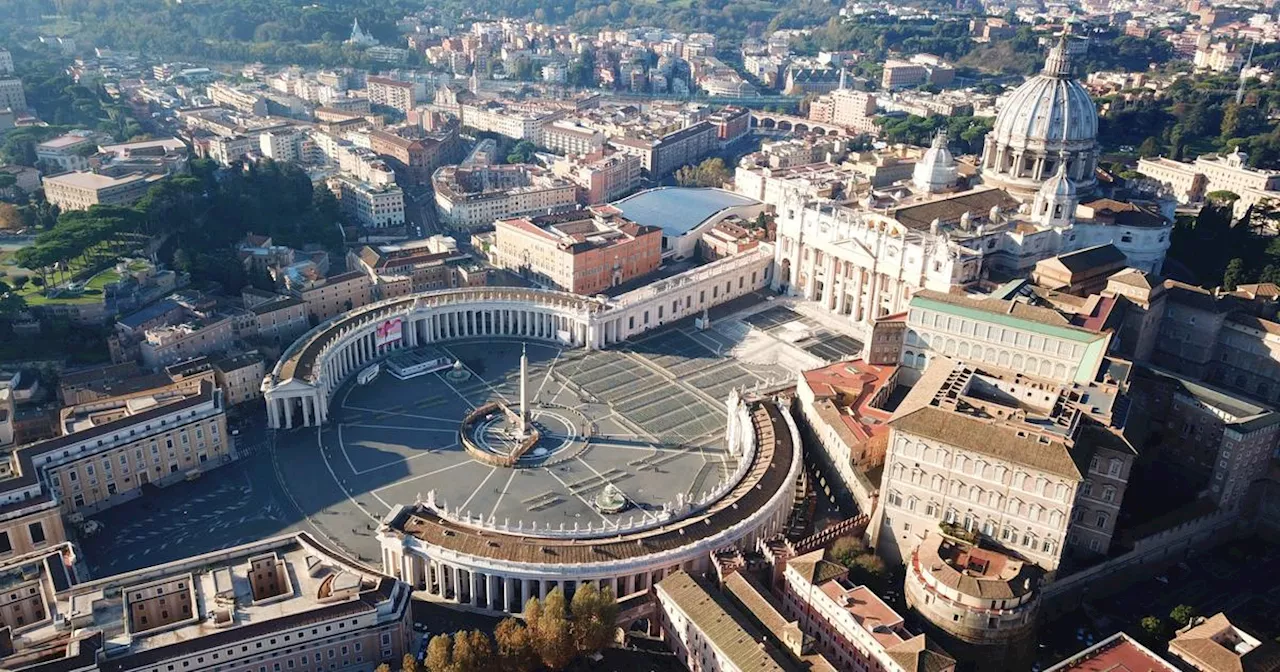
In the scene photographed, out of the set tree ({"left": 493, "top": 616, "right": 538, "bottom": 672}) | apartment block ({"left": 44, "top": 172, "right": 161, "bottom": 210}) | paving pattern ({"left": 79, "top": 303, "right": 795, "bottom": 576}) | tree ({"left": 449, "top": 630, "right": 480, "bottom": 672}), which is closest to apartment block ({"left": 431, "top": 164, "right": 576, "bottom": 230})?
apartment block ({"left": 44, "top": 172, "right": 161, "bottom": 210})

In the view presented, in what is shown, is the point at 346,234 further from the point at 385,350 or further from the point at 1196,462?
the point at 1196,462

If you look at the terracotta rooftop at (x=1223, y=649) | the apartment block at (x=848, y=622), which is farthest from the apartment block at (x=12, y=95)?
the terracotta rooftop at (x=1223, y=649)

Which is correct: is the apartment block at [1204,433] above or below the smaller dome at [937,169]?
below

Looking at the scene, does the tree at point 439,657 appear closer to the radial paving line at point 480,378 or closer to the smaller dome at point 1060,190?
the radial paving line at point 480,378

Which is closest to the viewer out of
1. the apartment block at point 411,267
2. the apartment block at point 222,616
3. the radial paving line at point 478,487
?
the apartment block at point 222,616

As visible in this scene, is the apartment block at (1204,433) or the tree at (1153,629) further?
the apartment block at (1204,433)

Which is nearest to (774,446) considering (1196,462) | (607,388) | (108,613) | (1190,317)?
(607,388)

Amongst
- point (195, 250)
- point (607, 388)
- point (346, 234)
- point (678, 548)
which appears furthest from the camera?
point (346, 234)
